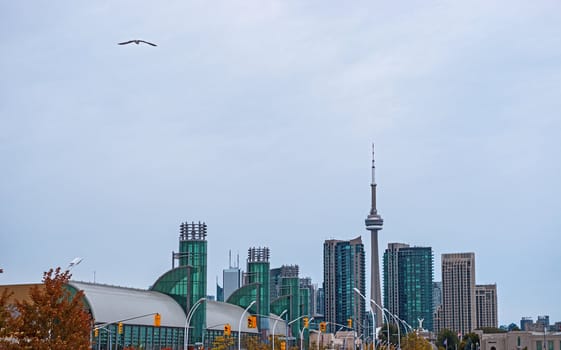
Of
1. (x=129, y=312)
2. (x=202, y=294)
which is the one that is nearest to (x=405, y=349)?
(x=202, y=294)

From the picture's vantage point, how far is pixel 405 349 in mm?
127375

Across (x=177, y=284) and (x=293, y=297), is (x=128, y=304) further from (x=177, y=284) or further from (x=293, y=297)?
(x=293, y=297)

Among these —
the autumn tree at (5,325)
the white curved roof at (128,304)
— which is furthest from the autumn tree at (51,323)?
the white curved roof at (128,304)

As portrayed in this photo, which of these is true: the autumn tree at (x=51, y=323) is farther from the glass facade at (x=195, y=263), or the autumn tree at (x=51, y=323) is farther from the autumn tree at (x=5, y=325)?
the glass facade at (x=195, y=263)

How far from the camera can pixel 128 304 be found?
4513 inches

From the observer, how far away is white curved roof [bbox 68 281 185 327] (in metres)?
107

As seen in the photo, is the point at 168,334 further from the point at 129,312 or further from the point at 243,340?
the point at 243,340

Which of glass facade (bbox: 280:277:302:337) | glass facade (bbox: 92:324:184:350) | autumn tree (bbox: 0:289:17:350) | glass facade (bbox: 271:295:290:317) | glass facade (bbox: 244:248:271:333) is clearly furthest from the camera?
glass facade (bbox: 271:295:290:317)

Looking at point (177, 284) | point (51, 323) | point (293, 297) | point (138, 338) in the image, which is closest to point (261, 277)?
point (293, 297)

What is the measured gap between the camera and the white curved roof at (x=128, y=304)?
107 meters

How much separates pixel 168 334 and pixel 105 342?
14.7 metres

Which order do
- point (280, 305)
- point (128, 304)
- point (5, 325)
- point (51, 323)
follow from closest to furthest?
point (5, 325) → point (51, 323) → point (128, 304) → point (280, 305)

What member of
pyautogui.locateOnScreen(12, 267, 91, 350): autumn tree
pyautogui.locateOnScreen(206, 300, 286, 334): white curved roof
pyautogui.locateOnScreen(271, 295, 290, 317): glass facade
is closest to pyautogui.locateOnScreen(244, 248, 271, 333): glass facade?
pyautogui.locateOnScreen(206, 300, 286, 334): white curved roof

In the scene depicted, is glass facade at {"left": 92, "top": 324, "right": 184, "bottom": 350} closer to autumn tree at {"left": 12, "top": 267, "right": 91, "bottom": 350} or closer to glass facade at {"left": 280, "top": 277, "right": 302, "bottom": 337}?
glass facade at {"left": 280, "top": 277, "right": 302, "bottom": 337}
